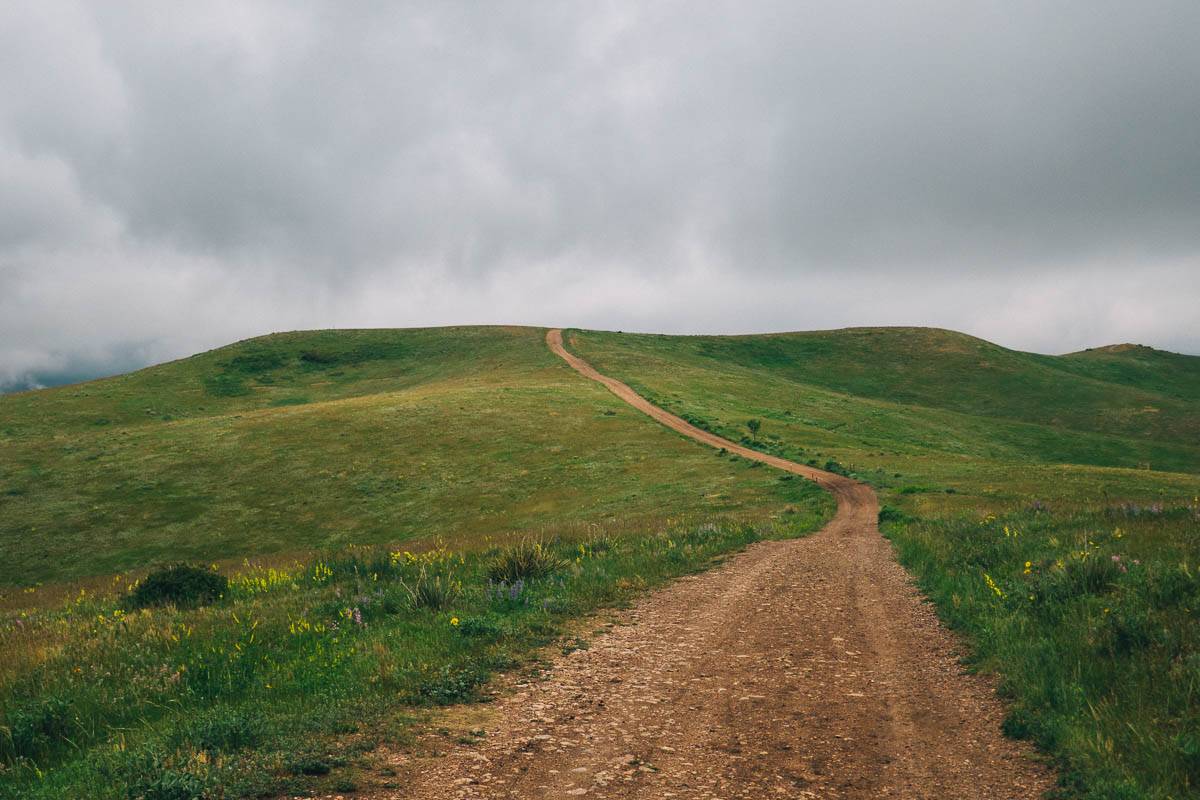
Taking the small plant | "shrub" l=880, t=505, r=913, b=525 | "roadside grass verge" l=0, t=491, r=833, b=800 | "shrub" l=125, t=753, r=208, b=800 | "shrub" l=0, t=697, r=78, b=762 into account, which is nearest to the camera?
"shrub" l=125, t=753, r=208, b=800

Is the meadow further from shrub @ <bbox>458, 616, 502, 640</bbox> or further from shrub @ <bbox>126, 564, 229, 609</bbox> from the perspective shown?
shrub @ <bbox>126, 564, 229, 609</bbox>

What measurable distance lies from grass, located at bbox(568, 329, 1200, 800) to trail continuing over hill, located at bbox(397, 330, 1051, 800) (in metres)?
0.62

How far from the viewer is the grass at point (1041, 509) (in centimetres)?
586

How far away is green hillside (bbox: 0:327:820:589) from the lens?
32.3m

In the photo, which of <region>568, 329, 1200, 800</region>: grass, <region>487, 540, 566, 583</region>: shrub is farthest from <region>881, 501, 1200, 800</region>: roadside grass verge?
<region>487, 540, 566, 583</region>: shrub

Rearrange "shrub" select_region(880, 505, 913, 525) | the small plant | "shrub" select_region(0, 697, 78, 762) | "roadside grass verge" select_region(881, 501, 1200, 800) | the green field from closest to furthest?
1. "roadside grass verge" select_region(881, 501, 1200, 800)
2. the green field
3. "shrub" select_region(0, 697, 78, 762)
4. the small plant
5. "shrub" select_region(880, 505, 913, 525)

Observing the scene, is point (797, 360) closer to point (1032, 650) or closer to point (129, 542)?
point (129, 542)

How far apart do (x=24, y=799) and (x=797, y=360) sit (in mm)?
111229

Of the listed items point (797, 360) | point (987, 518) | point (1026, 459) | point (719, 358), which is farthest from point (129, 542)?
point (797, 360)

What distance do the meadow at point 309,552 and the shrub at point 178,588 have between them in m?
0.29

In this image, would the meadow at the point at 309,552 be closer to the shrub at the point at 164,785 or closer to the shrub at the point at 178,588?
the shrub at the point at 164,785

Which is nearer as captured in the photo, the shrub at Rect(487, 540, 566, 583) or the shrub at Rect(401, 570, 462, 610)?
the shrub at Rect(401, 570, 462, 610)

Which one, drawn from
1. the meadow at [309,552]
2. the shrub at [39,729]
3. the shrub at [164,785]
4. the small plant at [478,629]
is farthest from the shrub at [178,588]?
the shrub at [164,785]

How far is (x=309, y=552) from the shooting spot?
1041 inches
